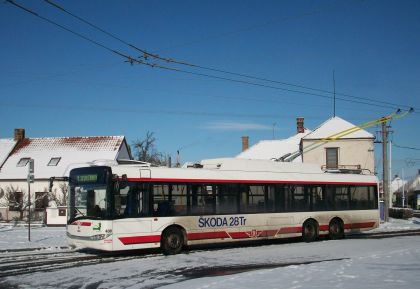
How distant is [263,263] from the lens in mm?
13742

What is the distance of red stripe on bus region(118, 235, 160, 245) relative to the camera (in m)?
15.3

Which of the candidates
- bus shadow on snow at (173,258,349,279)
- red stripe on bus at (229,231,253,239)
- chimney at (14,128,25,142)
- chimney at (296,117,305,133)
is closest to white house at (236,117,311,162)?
chimney at (296,117,305,133)

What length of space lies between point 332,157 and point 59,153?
23.7 m

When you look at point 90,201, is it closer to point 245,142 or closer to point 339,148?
point 339,148

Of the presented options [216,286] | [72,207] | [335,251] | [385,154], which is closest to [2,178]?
[385,154]

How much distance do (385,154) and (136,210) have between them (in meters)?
24.4

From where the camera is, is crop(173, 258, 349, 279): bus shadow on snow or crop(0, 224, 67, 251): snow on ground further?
crop(0, 224, 67, 251): snow on ground

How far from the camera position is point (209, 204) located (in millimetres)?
17609

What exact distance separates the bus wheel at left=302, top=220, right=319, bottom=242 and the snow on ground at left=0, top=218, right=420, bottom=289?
3.68m

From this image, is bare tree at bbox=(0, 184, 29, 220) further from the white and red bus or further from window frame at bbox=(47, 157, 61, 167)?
the white and red bus

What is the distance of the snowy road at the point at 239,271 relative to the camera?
32.7 ft

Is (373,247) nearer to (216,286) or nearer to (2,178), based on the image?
(216,286)

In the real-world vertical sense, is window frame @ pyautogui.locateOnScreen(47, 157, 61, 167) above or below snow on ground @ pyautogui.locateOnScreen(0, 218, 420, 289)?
above

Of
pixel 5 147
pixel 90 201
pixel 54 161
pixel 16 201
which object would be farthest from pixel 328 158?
pixel 90 201
